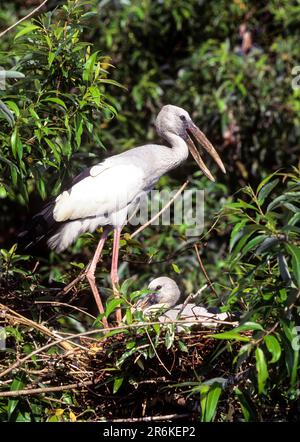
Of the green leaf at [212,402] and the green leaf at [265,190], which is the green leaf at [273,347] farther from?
the green leaf at [265,190]

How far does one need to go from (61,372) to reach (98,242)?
1.33 meters

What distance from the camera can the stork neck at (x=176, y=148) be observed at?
204 inches

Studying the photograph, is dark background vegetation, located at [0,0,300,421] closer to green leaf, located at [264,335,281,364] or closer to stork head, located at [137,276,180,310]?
green leaf, located at [264,335,281,364]

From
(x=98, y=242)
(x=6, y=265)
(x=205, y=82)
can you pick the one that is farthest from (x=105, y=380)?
(x=205, y=82)

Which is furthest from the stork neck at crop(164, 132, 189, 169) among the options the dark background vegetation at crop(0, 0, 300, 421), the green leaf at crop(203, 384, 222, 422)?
the green leaf at crop(203, 384, 222, 422)

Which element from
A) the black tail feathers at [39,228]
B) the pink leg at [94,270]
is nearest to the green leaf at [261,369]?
the pink leg at [94,270]

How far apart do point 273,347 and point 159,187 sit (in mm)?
3989

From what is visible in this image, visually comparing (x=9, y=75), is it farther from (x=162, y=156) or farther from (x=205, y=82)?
(x=205, y=82)

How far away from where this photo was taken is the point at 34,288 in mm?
4414

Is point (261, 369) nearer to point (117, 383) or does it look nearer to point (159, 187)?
point (117, 383)

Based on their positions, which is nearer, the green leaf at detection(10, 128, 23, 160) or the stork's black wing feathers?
the green leaf at detection(10, 128, 23, 160)

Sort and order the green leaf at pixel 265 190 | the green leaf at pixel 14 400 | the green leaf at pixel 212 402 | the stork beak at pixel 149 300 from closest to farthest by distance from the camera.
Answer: the green leaf at pixel 212 402, the green leaf at pixel 265 190, the green leaf at pixel 14 400, the stork beak at pixel 149 300

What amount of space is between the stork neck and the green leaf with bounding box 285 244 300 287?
2155 millimetres

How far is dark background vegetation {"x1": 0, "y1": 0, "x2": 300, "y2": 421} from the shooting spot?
3.24 metres
